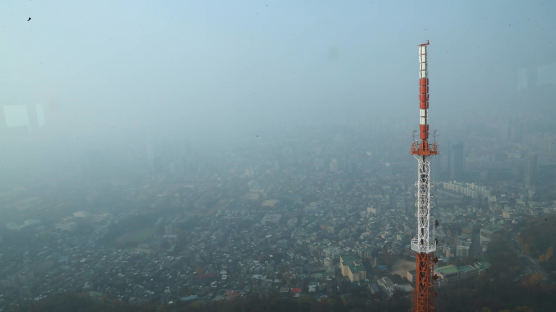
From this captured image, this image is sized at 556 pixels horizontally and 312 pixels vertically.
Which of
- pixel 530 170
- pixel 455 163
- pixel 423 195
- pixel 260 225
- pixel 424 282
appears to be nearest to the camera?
pixel 423 195

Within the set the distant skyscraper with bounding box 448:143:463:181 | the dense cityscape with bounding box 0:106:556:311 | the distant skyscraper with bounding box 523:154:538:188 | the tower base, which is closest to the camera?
the tower base

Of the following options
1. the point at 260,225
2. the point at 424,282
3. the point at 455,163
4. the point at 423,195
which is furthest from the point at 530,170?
the point at 423,195

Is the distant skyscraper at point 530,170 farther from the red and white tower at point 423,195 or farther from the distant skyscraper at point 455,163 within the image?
the red and white tower at point 423,195

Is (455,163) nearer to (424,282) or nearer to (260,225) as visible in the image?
(260,225)

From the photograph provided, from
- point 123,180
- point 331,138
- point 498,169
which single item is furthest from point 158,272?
point 331,138

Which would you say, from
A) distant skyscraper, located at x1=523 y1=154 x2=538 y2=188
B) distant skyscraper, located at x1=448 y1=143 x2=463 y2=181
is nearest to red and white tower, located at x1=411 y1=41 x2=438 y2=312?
distant skyscraper, located at x1=448 y1=143 x2=463 y2=181

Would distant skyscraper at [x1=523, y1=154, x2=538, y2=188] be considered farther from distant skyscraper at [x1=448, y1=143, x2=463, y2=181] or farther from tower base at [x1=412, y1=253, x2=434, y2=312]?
tower base at [x1=412, y1=253, x2=434, y2=312]

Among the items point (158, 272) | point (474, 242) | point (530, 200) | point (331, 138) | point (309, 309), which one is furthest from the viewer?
point (331, 138)

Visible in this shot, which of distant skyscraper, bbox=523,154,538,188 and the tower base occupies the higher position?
the tower base

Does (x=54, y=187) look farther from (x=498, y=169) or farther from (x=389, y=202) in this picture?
(x=498, y=169)
